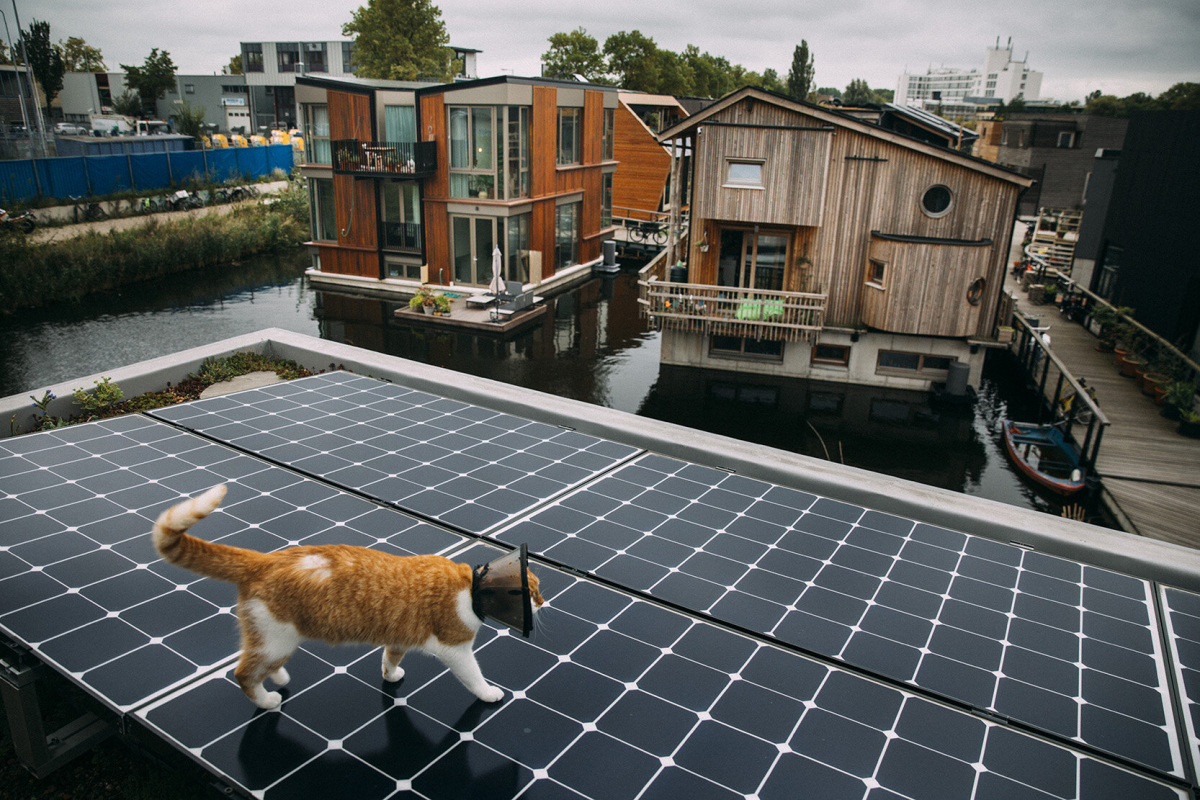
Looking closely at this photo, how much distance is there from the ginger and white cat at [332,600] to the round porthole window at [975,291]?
20908 mm

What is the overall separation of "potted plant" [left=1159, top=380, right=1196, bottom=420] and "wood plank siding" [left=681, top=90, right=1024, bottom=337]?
477cm

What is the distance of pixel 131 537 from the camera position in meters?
6.96

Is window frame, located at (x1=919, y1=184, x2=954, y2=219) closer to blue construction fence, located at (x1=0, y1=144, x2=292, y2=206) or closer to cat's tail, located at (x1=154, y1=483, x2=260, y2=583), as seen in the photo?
cat's tail, located at (x1=154, y1=483, x2=260, y2=583)

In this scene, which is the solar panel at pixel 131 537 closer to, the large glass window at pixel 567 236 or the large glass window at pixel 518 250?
the large glass window at pixel 518 250

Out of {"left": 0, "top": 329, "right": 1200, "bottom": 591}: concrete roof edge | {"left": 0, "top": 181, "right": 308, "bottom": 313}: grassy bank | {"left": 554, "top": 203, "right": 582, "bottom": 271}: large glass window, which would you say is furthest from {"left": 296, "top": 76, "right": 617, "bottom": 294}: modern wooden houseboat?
{"left": 0, "top": 329, "right": 1200, "bottom": 591}: concrete roof edge

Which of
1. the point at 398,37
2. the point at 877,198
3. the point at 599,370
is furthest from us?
the point at 398,37

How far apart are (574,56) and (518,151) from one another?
190 feet

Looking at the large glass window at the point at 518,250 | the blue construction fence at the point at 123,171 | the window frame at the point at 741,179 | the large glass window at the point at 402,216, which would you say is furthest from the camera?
the blue construction fence at the point at 123,171

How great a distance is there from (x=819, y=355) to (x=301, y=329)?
17952 millimetres

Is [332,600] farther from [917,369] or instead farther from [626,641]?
[917,369]

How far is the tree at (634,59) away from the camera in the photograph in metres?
85.9

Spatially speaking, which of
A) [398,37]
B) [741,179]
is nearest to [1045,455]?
[741,179]

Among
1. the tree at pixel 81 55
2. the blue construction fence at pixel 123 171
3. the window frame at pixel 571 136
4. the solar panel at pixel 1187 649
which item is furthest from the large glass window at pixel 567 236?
the tree at pixel 81 55

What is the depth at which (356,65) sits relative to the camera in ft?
228
